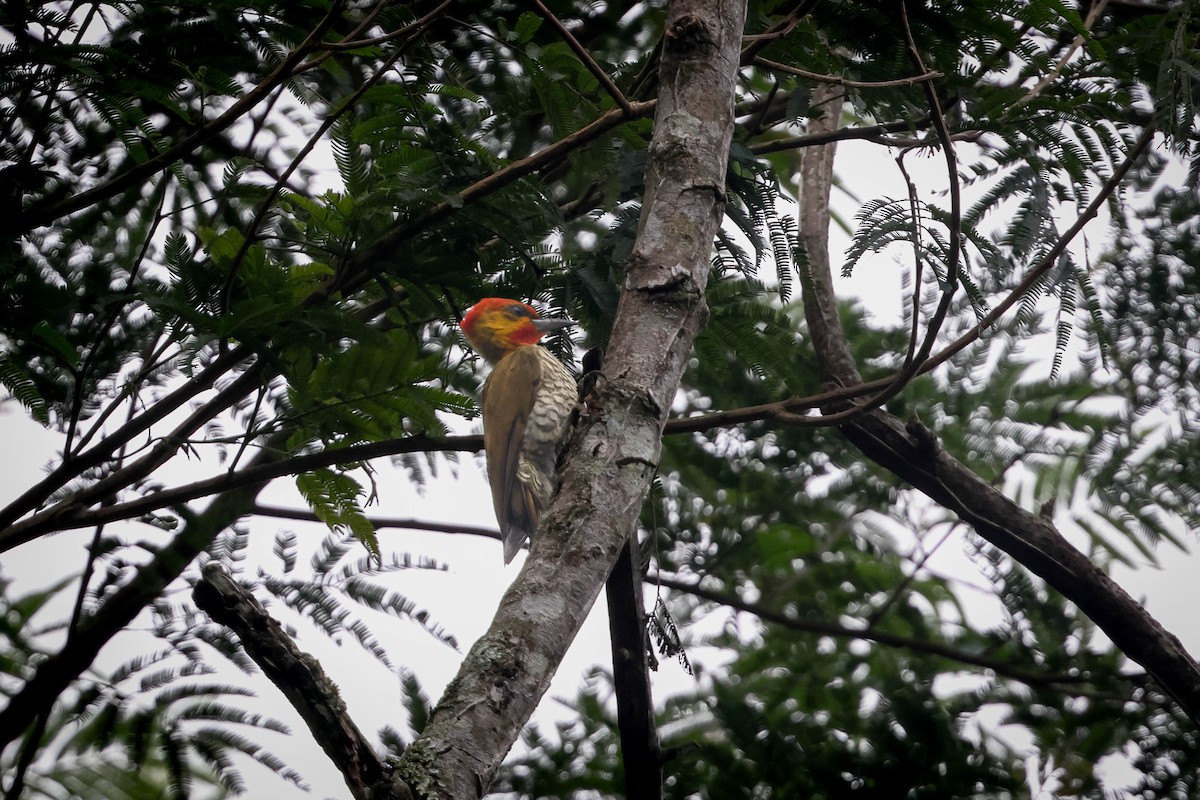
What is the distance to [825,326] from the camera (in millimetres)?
4309

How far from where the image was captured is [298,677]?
1614 millimetres

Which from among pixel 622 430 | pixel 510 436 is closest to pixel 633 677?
pixel 622 430

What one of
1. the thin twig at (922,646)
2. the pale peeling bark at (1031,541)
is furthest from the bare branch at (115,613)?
the pale peeling bark at (1031,541)

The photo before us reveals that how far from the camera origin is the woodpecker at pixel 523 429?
5055 mm

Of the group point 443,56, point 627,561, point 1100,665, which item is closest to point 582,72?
point 443,56

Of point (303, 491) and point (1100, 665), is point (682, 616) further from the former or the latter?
point (303, 491)

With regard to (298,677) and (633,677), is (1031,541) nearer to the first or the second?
(633,677)

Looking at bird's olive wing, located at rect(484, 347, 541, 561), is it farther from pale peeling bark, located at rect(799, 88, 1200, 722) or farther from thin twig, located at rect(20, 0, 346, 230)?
thin twig, located at rect(20, 0, 346, 230)

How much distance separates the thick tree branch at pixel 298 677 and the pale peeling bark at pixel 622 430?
0.09 m

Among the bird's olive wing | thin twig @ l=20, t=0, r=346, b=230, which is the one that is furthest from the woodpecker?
thin twig @ l=20, t=0, r=346, b=230

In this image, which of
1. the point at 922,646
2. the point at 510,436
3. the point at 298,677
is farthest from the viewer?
the point at 510,436

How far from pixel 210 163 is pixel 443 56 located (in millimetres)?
1657

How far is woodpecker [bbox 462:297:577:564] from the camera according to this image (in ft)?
16.6

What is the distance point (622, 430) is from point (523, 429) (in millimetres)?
3060
